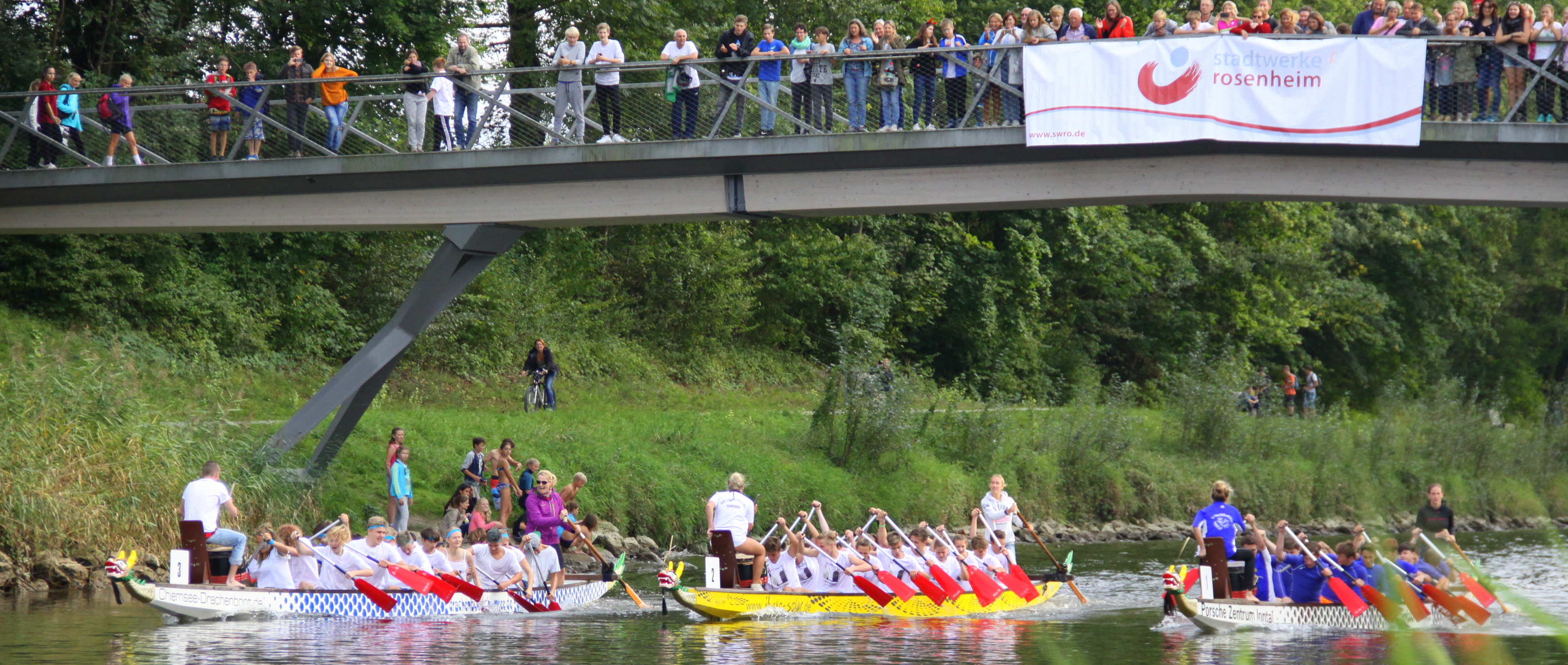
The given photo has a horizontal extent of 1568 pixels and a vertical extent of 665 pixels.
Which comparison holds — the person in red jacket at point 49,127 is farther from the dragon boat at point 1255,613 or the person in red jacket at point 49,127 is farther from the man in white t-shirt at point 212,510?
the dragon boat at point 1255,613

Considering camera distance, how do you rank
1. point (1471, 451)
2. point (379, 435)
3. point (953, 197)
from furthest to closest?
1. point (1471, 451)
2. point (379, 435)
3. point (953, 197)

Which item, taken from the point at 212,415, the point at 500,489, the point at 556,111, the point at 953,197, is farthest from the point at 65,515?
the point at 953,197

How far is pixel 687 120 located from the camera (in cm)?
1894

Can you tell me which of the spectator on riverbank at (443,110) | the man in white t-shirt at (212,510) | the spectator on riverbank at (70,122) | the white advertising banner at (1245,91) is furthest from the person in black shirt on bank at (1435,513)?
the spectator on riverbank at (70,122)

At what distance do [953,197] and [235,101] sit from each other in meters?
9.83

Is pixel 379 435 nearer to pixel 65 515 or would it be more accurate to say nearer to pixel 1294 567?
pixel 65 515

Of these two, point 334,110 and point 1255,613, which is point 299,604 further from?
point 1255,613

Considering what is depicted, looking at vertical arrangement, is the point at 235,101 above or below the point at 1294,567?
above

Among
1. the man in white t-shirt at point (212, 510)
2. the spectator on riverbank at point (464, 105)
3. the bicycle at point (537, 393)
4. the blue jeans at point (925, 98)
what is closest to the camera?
the man in white t-shirt at point (212, 510)

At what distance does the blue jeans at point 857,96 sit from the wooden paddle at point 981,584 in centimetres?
526

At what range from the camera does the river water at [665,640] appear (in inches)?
515

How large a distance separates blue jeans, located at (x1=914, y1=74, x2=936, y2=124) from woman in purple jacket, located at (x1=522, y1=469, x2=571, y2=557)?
6399mm

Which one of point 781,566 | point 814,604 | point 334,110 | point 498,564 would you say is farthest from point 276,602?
point 334,110

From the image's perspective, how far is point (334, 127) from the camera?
1992 cm
